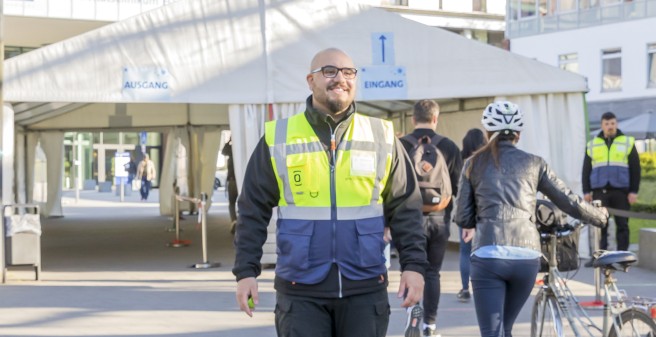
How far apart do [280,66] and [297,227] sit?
970cm

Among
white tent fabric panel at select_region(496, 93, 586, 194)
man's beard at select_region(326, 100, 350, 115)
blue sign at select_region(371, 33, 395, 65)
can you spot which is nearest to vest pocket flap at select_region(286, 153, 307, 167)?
man's beard at select_region(326, 100, 350, 115)

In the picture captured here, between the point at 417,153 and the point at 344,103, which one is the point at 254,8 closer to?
the point at 417,153

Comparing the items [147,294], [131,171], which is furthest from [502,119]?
[131,171]

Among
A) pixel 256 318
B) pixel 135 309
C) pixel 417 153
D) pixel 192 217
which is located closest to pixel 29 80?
pixel 135 309

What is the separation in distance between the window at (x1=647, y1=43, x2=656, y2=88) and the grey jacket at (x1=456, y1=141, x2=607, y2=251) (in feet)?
128

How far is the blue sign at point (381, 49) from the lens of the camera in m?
14.0

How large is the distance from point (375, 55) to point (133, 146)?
50409 mm

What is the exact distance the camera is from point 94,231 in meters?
23.3

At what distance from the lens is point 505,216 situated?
19.8 ft

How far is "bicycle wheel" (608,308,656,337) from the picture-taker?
5590mm

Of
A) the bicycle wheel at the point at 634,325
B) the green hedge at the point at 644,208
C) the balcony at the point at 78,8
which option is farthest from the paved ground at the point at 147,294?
the balcony at the point at 78,8

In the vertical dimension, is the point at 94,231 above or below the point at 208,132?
below

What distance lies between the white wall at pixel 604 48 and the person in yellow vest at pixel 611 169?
3126 centimetres

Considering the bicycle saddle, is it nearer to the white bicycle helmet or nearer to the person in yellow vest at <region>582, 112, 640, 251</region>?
the white bicycle helmet
